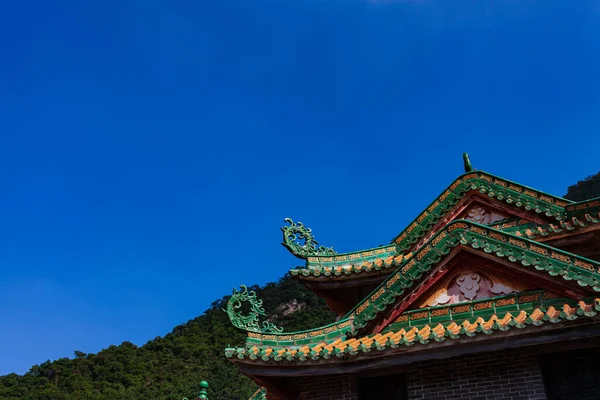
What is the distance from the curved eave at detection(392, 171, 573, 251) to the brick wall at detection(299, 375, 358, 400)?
4155 millimetres

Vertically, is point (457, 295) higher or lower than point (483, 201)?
lower

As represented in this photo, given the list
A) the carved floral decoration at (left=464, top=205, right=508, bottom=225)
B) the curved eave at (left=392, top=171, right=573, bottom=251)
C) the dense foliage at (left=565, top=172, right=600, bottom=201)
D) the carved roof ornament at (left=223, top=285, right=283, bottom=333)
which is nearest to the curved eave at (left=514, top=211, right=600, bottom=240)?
→ the curved eave at (left=392, top=171, right=573, bottom=251)

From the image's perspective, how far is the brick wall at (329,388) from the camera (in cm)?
999

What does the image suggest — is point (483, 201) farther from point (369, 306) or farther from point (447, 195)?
point (369, 306)

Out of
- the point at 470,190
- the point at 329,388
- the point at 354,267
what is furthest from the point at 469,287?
the point at 470,190

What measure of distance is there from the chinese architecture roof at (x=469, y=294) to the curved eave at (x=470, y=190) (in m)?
0.03

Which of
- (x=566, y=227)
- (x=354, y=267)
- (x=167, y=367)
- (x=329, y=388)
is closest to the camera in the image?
(x=329, y=388)

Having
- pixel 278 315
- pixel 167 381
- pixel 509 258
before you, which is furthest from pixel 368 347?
pixel 278 315

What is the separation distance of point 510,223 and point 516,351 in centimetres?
402

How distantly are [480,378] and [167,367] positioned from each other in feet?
211

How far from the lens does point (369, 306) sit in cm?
1038

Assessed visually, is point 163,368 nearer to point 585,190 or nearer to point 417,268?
point 585,190

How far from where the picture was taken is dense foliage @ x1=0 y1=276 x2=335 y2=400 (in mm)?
59656

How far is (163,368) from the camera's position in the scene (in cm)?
6825
